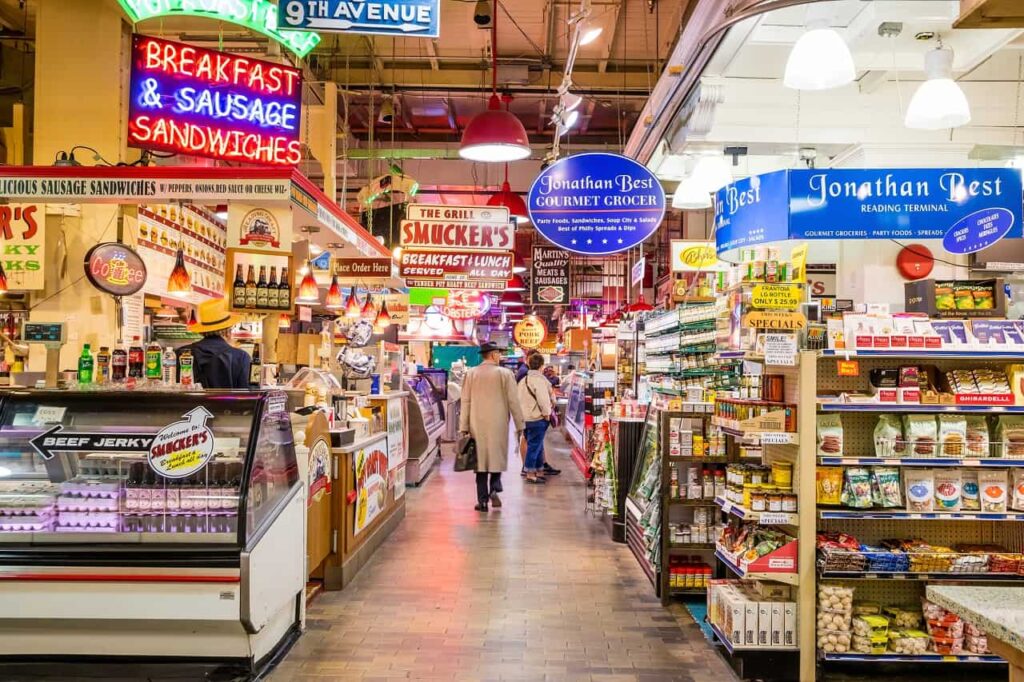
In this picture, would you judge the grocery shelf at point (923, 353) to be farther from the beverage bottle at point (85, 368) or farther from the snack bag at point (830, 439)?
the beverage bottle at point (85, 368)

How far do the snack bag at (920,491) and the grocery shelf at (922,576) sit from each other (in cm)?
38

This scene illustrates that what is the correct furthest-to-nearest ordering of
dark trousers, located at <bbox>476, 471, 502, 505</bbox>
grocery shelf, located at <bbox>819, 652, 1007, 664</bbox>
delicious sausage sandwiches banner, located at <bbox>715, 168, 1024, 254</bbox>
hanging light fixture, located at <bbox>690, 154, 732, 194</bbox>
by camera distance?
dark trousers, located at <bbox>476, 471, 502, 505</bbox> → hanging light fixture, located at <bbox>690, 154, 732, 194</bbox> → delicious sausage sandwiches banner, located at <bbox>715, 168, 1024, 254</bbox> → grocery shelf, located at <bbox>819, 652, 1007, 664</bbox>

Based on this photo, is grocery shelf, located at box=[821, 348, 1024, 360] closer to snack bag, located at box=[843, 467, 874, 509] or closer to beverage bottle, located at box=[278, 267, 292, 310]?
snack bag, located at box=[843, 467, 874, 509]

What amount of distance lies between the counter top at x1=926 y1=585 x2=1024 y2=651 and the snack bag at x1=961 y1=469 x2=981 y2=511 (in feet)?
8.39

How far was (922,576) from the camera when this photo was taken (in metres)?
4.58

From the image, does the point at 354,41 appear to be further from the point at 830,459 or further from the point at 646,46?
the point at 830,459

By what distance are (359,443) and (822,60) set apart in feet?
15.0

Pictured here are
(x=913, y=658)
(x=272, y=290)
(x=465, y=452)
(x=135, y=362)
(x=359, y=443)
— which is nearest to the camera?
(x=913, y=658)

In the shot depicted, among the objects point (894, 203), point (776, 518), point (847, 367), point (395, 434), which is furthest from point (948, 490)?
point (395, 434)

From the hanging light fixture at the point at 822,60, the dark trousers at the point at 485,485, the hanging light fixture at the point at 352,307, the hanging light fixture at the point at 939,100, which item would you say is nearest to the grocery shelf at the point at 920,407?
the hanging light fixture at the point at 822,60

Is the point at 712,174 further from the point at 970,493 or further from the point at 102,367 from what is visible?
the point at 102,367

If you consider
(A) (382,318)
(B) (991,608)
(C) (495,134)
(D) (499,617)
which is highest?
(C) (495,134)

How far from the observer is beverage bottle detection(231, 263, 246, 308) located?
6.49 m

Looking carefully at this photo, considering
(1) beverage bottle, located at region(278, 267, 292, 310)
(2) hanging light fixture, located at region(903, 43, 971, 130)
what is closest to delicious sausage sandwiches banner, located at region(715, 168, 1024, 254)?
(2) hanging light fixture, located at region(903, 43, 971, 130)
